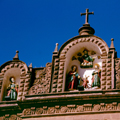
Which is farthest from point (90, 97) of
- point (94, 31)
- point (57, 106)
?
point (94, 31)

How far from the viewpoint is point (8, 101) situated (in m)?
27.3

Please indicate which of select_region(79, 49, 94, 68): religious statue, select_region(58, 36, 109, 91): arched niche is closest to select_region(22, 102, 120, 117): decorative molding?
select_region(58, 36, 109, 91): arched niche

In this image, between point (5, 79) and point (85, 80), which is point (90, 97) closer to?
point (85, 80)

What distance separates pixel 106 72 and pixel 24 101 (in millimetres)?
4640

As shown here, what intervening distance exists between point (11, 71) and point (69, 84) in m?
3.86

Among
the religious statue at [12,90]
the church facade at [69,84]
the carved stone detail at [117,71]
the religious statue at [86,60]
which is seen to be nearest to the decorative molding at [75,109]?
the church facade at [69,84]

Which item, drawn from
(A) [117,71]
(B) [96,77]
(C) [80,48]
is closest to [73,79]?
(B) [96,77]

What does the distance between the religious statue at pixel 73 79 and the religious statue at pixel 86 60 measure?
52 cm

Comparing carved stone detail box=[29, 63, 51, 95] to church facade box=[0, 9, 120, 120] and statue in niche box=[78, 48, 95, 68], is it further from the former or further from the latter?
statue in niche box=[78, 48, 95, 68]

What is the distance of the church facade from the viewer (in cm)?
2567

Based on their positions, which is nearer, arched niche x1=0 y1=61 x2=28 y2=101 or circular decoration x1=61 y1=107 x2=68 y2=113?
circular decoration x1=61 y1=107 x2=68 y2=113

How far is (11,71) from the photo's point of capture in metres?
→ 29.4

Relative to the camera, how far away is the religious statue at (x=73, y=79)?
2753cm

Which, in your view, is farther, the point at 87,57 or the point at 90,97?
the point at 87,57
